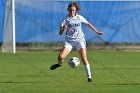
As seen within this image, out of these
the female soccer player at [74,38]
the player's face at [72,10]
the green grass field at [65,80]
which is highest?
the player's face at [72,10]

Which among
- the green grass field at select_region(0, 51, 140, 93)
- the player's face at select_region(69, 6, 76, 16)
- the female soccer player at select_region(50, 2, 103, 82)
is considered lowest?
the green grass field at select_region(0, 51, 140, 93)

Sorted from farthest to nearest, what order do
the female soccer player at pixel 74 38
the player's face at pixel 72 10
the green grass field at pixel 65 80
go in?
the female soccer player at pixel 74 38 < the player's face at pixel 72 10 < the green grass field at pixel 65 80

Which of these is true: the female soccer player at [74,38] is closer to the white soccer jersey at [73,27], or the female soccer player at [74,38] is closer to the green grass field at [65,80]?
the white soccer jersey at [73,27]

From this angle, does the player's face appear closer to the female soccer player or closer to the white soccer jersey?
the female soccer player

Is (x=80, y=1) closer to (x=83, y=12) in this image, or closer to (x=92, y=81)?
(x=83, y=12)

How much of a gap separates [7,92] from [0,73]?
5.52 m

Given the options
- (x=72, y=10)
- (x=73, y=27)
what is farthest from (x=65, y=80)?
(x=72, y=10)

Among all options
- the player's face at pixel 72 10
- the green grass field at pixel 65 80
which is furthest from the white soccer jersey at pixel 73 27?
the green grass field at pixel 65 80

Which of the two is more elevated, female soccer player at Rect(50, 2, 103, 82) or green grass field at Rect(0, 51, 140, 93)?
female soccer player at Rect(50, 2, 103, 82)

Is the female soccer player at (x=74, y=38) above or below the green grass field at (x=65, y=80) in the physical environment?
above

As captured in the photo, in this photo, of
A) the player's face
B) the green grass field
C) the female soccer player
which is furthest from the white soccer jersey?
the green grass field

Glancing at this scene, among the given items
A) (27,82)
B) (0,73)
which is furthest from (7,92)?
(0,73)

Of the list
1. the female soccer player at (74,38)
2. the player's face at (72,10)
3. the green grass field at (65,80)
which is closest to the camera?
the green grass field at (65,80)

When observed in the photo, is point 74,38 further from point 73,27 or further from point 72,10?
point 72,10
